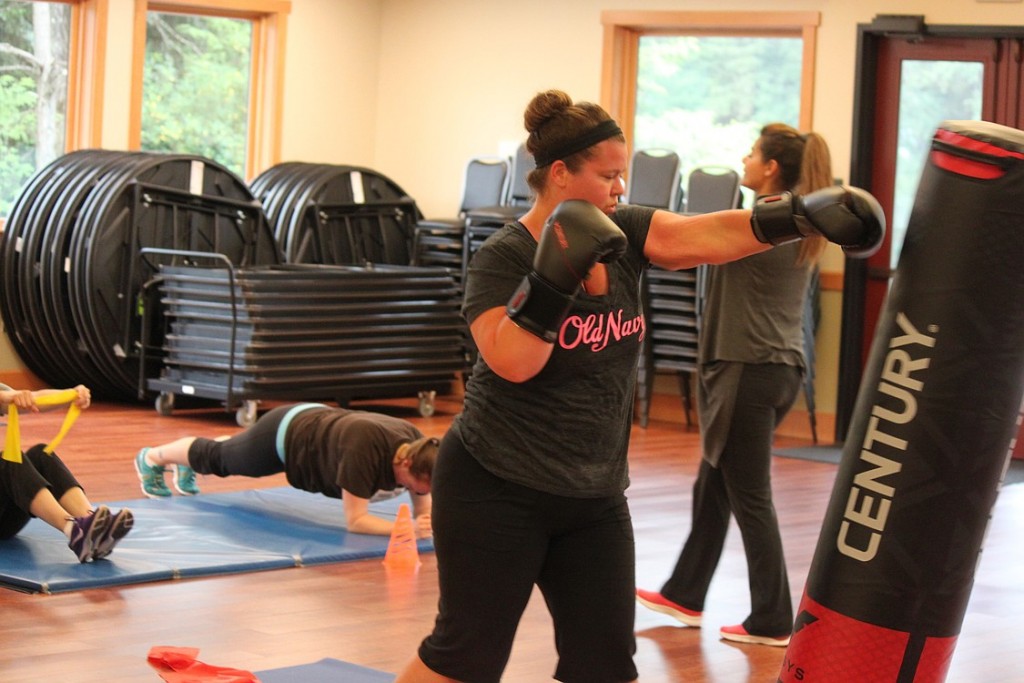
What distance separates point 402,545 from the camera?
527 cm

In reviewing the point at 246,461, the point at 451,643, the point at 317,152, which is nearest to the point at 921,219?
the point at 451,643

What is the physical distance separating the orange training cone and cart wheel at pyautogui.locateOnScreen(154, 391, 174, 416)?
4.15m

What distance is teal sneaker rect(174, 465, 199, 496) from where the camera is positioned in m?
6.22

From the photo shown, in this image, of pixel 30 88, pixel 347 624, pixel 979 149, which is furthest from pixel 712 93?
pixel 979 149

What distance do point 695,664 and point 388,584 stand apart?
1261 millimetres

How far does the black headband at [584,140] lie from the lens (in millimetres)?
2582

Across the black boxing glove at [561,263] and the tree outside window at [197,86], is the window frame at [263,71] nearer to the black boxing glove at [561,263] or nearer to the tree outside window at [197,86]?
the tree outside window at [197,86]

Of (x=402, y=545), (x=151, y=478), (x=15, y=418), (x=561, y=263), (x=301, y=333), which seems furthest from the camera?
(x=301, y=333)

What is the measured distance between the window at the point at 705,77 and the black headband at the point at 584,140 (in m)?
7.40

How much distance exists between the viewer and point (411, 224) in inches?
438

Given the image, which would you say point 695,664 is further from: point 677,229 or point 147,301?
point 147,301

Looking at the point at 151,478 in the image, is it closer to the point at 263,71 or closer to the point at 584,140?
the point at 584,140

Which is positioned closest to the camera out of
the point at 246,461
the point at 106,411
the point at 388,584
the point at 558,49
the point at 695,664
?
the point at 695,664

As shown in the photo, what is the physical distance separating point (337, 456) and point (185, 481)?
1.22 meters
